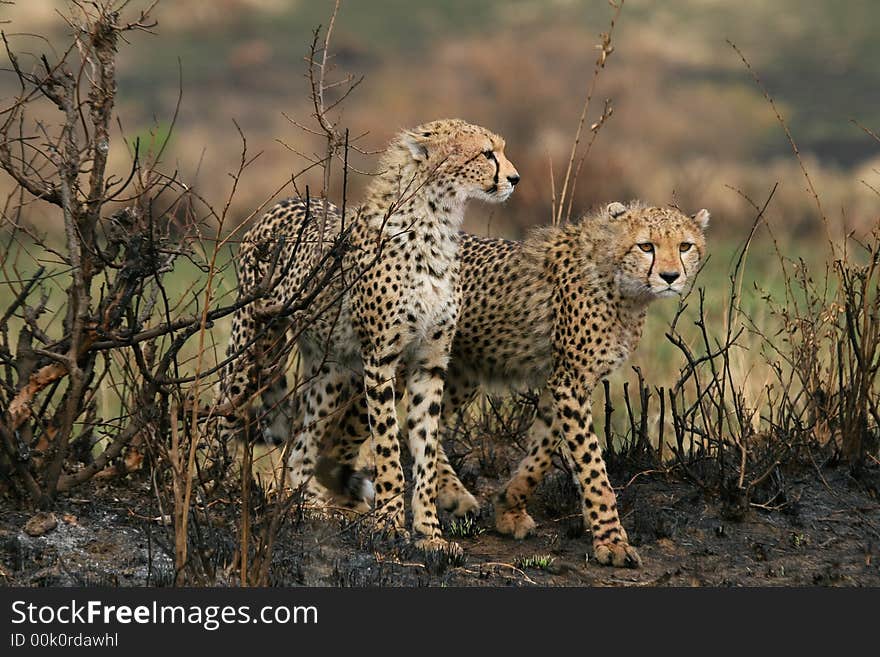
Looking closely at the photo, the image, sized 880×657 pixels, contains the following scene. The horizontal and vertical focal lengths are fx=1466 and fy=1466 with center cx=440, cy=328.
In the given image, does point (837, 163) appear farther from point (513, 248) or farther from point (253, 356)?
point (253, 356)

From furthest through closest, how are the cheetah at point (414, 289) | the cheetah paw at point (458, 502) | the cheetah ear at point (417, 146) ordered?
the cheetah paw at point (458, 502) → the cheetah ear at point (417, 146) → the cheetah at point (414, 289)

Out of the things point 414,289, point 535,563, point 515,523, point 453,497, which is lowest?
point 535,563

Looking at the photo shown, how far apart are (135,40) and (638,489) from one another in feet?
60.7

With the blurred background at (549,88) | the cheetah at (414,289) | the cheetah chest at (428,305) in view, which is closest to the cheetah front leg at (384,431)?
the cheetah at (414,289)

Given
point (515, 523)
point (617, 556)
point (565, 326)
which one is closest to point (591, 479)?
point (617, 556)

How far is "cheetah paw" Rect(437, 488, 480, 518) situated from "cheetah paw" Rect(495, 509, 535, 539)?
183 millimetres

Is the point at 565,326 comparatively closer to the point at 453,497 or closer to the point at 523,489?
the point at 523,489

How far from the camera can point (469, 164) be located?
511 centimetres

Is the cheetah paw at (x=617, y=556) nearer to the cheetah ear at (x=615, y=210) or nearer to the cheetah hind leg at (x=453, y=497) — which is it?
the cheetah hind leg at (x=453, y=497)

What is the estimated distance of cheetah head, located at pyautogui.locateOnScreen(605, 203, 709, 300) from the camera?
4.98 m

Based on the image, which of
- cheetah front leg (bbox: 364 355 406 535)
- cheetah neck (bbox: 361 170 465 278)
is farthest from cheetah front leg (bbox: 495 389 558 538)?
cheetah neck (bbox: 361 170 465 278)

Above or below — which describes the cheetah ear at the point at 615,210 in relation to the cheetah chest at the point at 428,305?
above

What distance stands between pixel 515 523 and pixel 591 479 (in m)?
0.41

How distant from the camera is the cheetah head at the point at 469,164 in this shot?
5102 millimetres
